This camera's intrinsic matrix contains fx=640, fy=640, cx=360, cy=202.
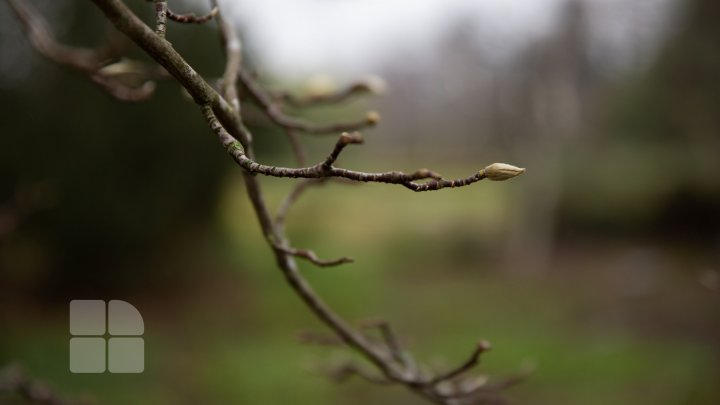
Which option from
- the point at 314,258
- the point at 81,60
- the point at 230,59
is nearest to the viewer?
the point at 314,258

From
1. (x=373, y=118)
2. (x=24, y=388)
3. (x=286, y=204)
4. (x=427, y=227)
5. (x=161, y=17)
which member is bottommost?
(x=427, y=227)

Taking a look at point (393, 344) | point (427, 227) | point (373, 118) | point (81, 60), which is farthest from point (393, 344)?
point (427, 227)

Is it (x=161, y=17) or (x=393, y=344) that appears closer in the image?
(x=161, y=17)

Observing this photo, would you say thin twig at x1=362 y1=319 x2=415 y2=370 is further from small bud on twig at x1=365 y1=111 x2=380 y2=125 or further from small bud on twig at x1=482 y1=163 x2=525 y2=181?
small bud on twig at x1=482 y1=163 x2=525 y2=181

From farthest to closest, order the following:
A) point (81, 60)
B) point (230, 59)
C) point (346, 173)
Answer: point (81, 60), point (230, 59), point (346, 173)


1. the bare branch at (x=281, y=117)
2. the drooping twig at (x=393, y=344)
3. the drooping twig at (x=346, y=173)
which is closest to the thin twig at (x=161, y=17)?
the drooping twig at (x=346, y=173)

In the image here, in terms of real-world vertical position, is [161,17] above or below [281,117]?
above

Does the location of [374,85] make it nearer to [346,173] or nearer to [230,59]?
[230,59]

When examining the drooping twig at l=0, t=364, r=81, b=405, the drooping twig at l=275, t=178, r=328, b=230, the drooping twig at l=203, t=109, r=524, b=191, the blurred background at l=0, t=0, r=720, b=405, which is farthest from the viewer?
the blurred background at l=0, t=0, r=720, b=405

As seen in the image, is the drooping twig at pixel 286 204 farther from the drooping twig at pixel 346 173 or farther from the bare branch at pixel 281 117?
the drooping twig at pixel 346 173

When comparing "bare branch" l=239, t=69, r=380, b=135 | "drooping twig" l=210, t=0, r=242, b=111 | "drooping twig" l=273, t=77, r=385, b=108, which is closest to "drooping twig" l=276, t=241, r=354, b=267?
"drooping twig" l=210, t=0, r=242, b=111
